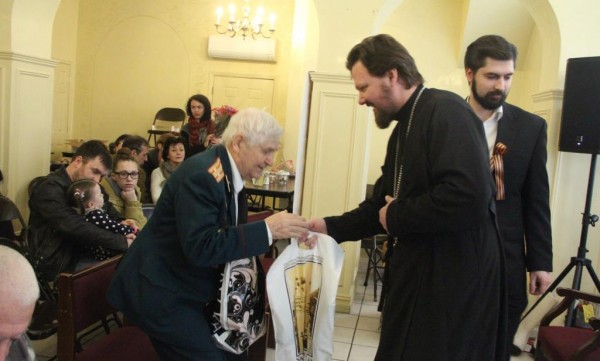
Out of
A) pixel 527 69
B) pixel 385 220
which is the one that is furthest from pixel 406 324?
pixel 527 69

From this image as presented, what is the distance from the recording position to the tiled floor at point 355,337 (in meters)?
3.00

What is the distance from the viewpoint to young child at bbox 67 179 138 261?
102 inches

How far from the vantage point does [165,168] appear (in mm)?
4117

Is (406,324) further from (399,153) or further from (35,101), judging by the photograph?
(35,101)

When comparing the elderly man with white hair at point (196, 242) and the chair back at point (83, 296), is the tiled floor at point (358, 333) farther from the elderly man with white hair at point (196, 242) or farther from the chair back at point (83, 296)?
the elderly man with white hair at point (196, 242)

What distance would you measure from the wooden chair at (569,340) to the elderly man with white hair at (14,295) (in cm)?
218

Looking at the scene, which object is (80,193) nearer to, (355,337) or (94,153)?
(94,153)

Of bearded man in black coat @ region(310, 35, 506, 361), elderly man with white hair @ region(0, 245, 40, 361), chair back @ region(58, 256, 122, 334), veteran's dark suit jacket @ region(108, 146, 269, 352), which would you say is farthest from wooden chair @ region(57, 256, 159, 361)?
bearded man in black coat @ region(310, 35, 506, 361)

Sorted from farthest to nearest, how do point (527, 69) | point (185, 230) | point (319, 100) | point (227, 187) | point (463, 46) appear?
point (463, 46)
point (527, 69)
point (319, 100)
point (227, 187)
point (185, 230)

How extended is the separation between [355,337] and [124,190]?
1.81m

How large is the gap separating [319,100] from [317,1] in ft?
2.24

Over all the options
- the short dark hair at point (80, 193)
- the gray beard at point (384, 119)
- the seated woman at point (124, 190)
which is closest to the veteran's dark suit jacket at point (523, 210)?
the gray beard at point (384, 119)

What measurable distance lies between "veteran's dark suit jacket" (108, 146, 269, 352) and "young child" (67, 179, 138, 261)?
1.08 m

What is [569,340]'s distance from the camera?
96.5 inches
